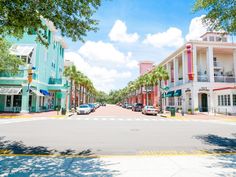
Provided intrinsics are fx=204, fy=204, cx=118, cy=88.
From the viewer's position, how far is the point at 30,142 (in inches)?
395

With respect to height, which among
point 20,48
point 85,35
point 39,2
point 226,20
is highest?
point 20,48

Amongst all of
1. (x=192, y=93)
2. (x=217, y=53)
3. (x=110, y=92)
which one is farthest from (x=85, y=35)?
(x=110, y=92)

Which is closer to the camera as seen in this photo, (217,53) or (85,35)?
(85,35)

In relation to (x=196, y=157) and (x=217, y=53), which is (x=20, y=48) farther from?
(x=217, y=53)

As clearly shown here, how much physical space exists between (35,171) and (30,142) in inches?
186

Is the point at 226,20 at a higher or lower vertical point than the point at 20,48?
lower

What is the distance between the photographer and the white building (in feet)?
115

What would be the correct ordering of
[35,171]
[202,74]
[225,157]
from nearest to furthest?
[35,171]
[225,157]
[202,74]

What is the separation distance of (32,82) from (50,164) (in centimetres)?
2827

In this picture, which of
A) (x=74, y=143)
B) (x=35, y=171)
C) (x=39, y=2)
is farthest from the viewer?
(x=74, y=143)

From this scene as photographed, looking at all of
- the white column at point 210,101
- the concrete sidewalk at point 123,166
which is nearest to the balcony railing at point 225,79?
the white column at point 210,101

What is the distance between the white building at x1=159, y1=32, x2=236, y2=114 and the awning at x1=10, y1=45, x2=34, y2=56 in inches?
1073

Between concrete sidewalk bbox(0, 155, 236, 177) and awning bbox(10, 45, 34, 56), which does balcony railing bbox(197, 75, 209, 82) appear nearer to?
awning bbox(10, 45, 34, 56)

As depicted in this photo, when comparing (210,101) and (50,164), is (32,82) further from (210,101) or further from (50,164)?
(210,101)
